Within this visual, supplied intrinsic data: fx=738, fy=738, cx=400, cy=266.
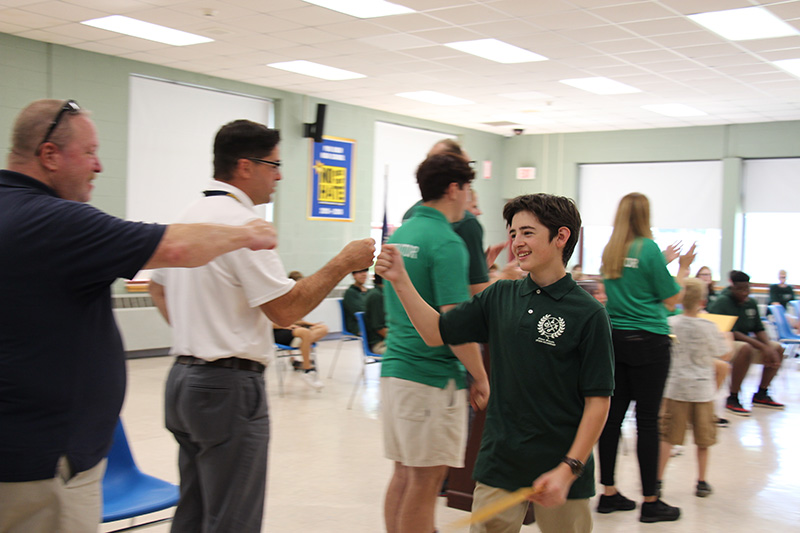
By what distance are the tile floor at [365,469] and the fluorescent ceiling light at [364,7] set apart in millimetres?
3458

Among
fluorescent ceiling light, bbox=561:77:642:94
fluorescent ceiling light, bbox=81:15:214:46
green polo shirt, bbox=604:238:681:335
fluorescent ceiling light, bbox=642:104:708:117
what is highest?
fluorescent ceiling light, bbox=561:77:642:94

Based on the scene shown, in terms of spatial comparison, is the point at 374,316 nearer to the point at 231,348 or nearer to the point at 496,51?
the point at 496,51

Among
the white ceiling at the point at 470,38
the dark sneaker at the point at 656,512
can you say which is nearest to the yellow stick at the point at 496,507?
the dark sneaker at the point at 656,512

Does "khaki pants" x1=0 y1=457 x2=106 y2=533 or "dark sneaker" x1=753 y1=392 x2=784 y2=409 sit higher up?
"khaki pants" x1=0 y1=457 x2=106 y2=533

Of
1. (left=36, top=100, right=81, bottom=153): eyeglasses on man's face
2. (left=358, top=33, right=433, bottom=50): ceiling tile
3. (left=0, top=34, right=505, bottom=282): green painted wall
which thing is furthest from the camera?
(left=0, top=34, right=505, bottom=282): green painted wall

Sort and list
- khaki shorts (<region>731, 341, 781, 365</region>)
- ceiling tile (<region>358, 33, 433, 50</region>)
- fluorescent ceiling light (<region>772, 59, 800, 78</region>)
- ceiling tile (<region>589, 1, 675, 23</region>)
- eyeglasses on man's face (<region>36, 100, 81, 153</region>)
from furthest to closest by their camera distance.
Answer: fluorescent ceiling light (<region>772, 59, 800, 78</region>)
ceiling tile (<region>358, 33, 433, 50</region>)
khaki shorts (<region>731, 341, 781, 365</region>)
ceiling tile (<region>589, 1, 675, 23</region>)
eyeglasses on man's face (<region>36, 100, 81, 153</region>)

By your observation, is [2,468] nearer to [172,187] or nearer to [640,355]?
[640,355]

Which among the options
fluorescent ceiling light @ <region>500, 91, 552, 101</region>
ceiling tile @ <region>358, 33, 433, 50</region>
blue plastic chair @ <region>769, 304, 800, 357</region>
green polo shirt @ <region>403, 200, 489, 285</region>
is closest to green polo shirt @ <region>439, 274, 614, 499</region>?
green polo shirt @ <region>403, 200, 489, 285</region>

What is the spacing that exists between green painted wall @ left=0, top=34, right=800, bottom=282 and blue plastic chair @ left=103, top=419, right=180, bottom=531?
612 centimetres

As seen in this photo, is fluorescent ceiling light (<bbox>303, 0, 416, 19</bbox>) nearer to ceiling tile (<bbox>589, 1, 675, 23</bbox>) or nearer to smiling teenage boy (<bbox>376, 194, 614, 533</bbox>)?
ceiling tile (<bbox>589, 1, 675, 23</bbox>)

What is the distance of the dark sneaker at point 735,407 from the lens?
6.45m

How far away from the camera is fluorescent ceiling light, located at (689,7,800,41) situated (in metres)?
6.32

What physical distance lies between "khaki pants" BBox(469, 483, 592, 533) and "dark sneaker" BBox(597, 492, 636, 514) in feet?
6.51

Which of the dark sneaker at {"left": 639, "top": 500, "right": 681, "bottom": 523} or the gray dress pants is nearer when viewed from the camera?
the gray dress pants
